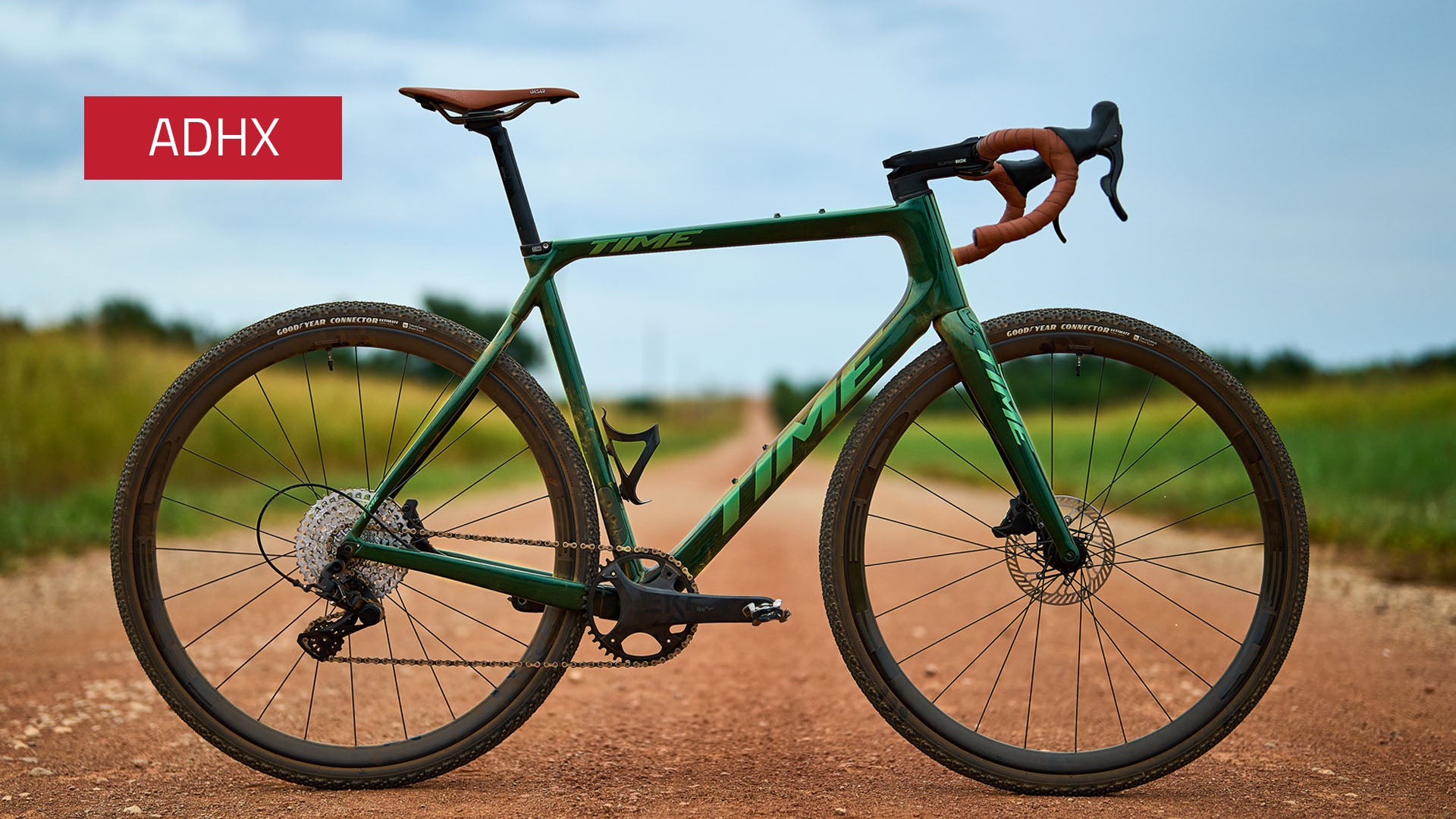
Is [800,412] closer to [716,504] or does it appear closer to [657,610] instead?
[716,504]

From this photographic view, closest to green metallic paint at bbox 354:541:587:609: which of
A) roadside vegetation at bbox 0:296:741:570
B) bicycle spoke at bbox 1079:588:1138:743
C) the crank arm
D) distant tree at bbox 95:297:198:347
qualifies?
the crank arm

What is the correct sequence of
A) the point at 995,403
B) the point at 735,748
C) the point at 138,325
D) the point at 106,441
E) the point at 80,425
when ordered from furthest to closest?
the point at 138,325 → the point at 106,441 → the point at 80,425 → the point at 735,748 → the point at 995,403

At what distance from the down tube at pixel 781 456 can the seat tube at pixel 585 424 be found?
0.20m

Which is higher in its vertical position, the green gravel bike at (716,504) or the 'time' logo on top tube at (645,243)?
the 'time' logo on top tube at (645,243)

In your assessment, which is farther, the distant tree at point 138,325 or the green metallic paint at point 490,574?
the distant tree at point 138,325

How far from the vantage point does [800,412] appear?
2928 mm

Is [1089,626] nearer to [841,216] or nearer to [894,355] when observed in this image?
[894,355]

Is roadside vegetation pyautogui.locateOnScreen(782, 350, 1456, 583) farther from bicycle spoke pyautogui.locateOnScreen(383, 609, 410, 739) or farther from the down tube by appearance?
bicycle spoke pyautogui.locateOnScreen(383, 609, 410, 739)

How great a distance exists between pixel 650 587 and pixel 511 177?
1.31 metres

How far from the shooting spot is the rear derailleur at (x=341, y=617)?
284 centimetres

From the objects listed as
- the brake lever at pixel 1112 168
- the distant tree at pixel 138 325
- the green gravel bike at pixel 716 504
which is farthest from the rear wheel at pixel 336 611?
the distant tree at pixel 138 325

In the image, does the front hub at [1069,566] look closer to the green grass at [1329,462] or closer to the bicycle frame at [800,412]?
the bicycle frame at [800,412]

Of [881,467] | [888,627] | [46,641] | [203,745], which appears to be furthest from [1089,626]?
[46,641]

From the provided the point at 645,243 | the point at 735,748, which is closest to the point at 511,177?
the point at 645,243
